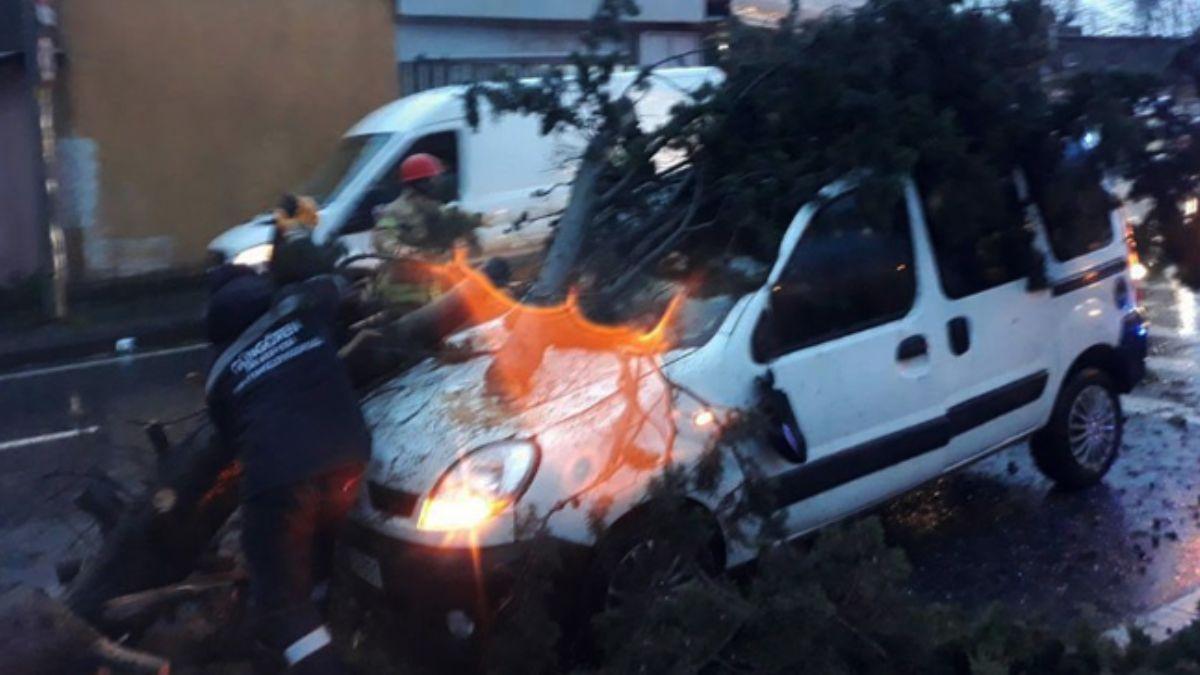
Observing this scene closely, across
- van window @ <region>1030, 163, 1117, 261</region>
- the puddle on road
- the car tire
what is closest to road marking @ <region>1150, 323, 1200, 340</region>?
the puddle on road

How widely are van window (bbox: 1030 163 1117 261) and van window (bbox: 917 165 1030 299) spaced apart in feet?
0.44

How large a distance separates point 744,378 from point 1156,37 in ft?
8.60

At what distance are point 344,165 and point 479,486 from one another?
840cm

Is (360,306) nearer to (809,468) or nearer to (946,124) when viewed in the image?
(809,468)

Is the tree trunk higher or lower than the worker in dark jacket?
higher

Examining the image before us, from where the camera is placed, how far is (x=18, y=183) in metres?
15.5

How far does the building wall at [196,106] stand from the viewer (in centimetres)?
1577

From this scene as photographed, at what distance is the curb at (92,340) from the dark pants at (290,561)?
9.27 meters

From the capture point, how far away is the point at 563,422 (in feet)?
15.9

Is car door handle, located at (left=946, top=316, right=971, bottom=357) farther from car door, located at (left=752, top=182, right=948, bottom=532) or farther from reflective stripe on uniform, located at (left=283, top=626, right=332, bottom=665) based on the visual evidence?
reflective stripe on uniform, located at (left=283, top=626, right=332, bottom=665)

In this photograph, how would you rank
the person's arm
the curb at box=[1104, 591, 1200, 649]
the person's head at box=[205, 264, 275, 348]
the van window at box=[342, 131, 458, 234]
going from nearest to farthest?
the person's arm
the person's head at box=[205, 264, 275, 348]
the curb at box=[1104, 591, 1200, 649]
the van window at box=[342, 131, 458, 234]

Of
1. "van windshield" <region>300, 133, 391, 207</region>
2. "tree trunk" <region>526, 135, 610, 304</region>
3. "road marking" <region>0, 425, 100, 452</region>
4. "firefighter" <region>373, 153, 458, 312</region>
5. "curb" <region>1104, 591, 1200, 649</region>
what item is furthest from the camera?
"van windshield" <region>300, 133, 391, 207</region>

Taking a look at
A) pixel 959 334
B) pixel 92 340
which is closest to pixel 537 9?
pixel 92 340

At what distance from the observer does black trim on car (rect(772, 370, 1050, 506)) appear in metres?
5.41
